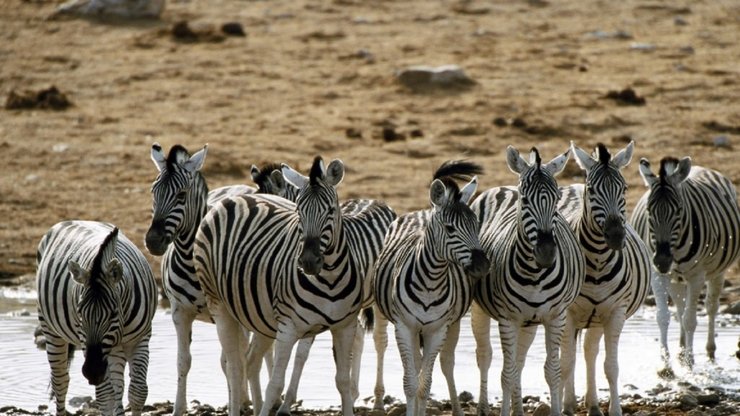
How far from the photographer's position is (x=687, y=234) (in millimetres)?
11094

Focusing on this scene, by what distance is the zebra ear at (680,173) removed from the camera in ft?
34.0

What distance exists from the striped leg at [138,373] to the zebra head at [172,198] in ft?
2.19

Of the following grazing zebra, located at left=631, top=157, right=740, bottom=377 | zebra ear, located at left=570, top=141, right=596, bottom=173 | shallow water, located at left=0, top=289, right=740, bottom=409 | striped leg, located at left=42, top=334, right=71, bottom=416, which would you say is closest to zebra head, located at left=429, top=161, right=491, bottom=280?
zebra ear, located at left=570, top=141, right=596, bottom=173

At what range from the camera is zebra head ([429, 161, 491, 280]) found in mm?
7961

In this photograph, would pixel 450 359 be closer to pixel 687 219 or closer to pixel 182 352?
pixel 182 352

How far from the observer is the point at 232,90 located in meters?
23.9

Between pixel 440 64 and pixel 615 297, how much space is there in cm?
1712

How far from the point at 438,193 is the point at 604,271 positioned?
141 cm

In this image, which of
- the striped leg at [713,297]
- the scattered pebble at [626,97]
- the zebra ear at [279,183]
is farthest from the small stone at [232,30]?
the zebra ear at [279,183]

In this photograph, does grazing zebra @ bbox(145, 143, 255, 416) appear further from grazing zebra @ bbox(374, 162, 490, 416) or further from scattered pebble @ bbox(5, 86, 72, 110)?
scattered pebble @ bbox(5, 86, 72, 110)

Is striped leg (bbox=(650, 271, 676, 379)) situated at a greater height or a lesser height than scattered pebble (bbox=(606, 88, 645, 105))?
lesser

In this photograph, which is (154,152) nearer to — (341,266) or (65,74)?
(341,266)

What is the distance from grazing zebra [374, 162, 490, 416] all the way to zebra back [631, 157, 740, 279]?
95.4 inches

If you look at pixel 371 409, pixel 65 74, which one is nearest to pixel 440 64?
pixel 65 74
